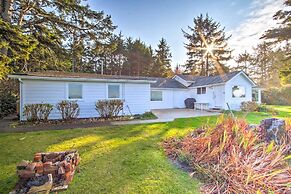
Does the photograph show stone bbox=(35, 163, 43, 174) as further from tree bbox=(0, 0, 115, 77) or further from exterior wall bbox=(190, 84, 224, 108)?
exterior wall bbox=(190, 84, 224, 108)

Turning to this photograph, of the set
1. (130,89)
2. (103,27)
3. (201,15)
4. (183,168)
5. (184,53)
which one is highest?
(201,15)

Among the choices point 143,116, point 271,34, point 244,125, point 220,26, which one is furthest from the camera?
point 220,26

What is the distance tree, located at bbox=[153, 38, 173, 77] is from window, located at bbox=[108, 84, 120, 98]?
21.8m

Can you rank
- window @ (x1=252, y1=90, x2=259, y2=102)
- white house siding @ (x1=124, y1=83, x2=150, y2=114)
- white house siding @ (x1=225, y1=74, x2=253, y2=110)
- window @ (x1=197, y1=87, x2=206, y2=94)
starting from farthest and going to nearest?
window @ (x1=252, y1=90, x2=259, y2=102) < window @ (x1=197, y1=87, x2=206, y2=94) < white house siding @ (x1=225, y1=74, x2=253, y2=110) < white house siding @ (x1=124, y1=83, x2=150, y2=114)

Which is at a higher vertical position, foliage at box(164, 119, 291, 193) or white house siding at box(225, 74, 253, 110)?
white house siding at box(225, 74, 253, 110)

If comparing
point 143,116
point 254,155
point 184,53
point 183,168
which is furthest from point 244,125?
point 184,53

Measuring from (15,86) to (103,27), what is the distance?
10.5 meters

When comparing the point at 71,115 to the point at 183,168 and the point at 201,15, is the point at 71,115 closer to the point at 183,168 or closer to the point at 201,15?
the point at 183,168

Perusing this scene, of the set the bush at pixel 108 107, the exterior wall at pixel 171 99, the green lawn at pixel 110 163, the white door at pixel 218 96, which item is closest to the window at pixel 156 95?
the exterior wall at pixel 171 99

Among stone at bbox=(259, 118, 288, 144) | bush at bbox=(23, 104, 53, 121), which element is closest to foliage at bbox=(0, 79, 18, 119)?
bush at bbox=(23, 104, 53, 121)

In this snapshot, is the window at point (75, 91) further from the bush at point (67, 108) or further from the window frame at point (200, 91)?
the window frame at point (200, 91)

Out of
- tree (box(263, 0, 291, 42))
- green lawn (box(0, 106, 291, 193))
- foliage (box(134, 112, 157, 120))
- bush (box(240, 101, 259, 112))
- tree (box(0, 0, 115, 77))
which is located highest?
tree (box(263, 0, 291, 42))

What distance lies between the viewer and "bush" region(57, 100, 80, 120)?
10602mm

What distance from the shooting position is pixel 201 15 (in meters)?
32.2
